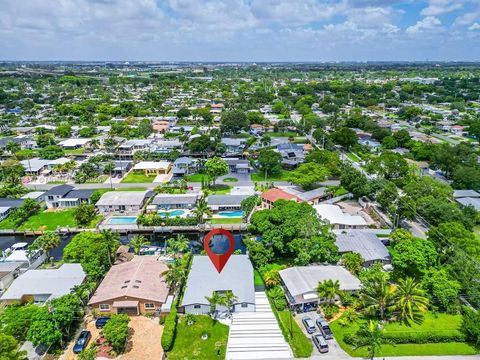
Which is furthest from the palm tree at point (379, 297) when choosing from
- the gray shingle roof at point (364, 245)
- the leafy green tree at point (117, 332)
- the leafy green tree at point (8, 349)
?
the leafy green tree at point (8, 349)

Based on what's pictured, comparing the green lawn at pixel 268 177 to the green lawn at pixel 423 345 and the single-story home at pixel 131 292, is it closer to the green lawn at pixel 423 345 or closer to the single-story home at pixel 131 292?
the single-story home at pixel 131 292

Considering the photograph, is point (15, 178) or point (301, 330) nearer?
point (301, 330)

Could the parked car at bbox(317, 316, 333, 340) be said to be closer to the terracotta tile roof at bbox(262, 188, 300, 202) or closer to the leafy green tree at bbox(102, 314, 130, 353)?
the leafy green tree at bbox(102, 314, 130, 353)

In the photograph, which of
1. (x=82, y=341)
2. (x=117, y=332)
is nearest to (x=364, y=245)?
(x=117, y=332)

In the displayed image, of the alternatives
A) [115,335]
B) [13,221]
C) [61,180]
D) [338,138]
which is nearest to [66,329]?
[115,335]

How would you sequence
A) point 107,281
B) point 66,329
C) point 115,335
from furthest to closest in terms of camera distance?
point 107,281
point 66,329
point 115,335

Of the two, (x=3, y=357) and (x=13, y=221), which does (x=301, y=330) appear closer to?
(x=3, y=357)

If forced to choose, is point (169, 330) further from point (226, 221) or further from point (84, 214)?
point (84, 214)
